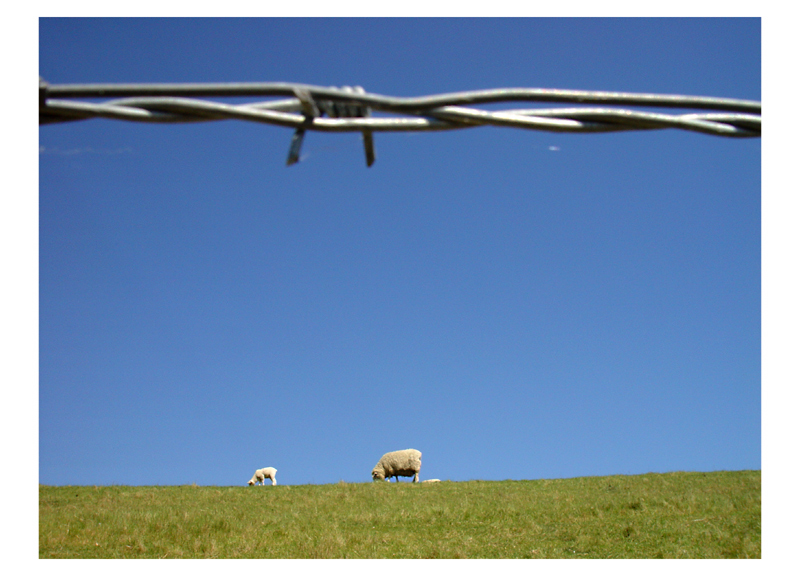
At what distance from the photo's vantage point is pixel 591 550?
12.4 meters

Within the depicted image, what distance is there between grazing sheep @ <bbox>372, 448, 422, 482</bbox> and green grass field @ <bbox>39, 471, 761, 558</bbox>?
9.91 m

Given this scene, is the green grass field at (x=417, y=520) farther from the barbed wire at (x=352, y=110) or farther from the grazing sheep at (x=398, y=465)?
the barbed wire at (x=352, y=110)

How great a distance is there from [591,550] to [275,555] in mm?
Answer: 6541

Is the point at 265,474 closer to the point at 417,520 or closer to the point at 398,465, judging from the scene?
the point at 398,465

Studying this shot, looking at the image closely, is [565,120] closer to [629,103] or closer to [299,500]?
[629,103]

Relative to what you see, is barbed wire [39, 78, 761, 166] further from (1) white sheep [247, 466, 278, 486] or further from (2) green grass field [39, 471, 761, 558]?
(1) white sheep [247, 466, 278, 486]

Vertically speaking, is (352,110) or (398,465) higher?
(352,110)

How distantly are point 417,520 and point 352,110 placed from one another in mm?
15163

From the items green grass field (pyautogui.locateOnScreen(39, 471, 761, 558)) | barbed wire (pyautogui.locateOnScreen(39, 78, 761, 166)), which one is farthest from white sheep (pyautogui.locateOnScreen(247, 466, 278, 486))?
barbed wire (pyautogui.locateOnScreen(39, 78, 761, 166))

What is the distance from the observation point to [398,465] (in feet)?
103

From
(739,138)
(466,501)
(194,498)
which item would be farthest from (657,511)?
(739,138)

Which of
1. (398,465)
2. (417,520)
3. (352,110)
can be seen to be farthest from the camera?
(398,465)

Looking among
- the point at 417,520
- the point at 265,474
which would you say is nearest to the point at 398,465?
the point at 265,474

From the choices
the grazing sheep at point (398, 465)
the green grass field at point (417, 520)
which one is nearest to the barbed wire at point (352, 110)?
the green grass field at point (417, 520)
